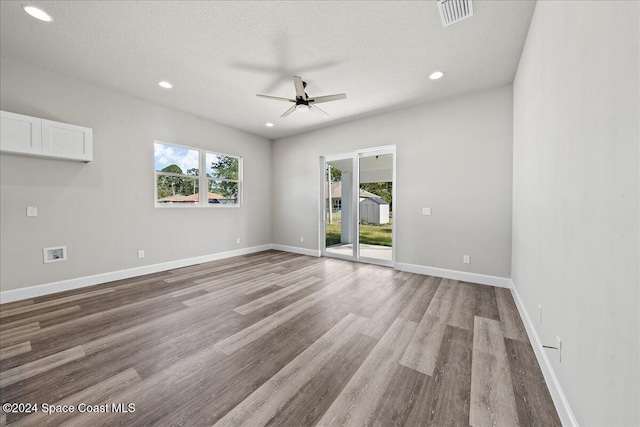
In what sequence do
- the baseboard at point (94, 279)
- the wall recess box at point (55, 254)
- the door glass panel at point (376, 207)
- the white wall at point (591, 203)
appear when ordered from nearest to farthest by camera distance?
the white wall at point (591, 203) < the baseboard at point (94, 279) < the wall recess box at point (55, 254) < the door glass panel at point (376, 207)

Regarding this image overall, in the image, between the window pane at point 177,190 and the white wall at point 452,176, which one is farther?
the window pane at point 177,190

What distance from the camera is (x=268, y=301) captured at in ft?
9.64

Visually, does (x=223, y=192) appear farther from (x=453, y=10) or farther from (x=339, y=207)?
(x=453, y=10)

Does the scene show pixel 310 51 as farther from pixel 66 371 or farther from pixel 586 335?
pixel 66 371

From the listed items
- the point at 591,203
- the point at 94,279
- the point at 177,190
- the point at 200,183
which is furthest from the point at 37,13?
the point at 591,203

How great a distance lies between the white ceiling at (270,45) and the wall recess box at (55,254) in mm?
2420

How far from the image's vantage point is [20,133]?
2773 mm

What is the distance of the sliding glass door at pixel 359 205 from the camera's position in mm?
4695

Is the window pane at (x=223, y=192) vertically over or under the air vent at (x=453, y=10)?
under

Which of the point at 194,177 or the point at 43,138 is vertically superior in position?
the point at 43,138

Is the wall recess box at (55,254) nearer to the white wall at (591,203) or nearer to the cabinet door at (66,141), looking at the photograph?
the cabinet door at (66,141)

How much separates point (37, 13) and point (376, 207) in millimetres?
5006

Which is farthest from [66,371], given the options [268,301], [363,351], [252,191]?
[252,191]

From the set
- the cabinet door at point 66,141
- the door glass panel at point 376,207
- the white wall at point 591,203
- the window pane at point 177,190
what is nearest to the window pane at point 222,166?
the window pane at point 177,190
